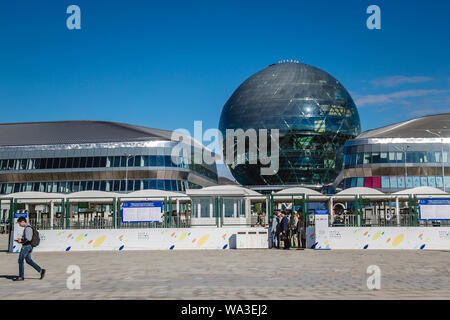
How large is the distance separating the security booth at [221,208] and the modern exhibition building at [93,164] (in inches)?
1751

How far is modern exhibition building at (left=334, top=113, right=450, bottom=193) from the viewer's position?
7244 centimetres

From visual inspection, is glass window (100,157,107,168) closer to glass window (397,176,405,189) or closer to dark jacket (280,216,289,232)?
glass window (397,176,405,189)

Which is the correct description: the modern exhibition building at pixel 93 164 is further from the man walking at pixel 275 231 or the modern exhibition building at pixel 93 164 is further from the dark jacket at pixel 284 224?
the dark jacket at pixel 284 224

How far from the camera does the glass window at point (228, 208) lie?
28.9 m

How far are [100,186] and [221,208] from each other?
5099cm

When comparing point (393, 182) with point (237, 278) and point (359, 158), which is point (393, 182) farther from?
point (237, 278)

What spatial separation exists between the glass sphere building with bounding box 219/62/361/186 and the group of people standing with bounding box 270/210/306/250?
203ft

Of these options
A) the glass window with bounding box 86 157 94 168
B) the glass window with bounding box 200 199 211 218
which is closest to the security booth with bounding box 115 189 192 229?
the glass window with bounding box 200 199 211 218

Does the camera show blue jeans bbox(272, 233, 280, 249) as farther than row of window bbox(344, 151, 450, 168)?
No

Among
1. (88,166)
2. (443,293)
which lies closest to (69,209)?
(443,293)

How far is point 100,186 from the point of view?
250 ft

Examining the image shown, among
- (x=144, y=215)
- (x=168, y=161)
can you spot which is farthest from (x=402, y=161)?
(x=144, y=215)

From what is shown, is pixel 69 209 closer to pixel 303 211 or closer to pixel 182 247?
pixel 182 247

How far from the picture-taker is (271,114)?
3652 inches
